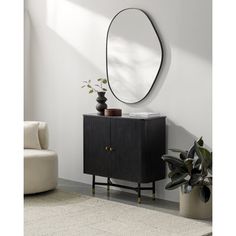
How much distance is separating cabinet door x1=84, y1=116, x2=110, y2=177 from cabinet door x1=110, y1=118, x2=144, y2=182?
0.08 metres

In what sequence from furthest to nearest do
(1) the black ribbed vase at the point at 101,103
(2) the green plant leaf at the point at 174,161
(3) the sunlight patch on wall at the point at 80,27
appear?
(3) the sunlight patch on wall at the point at 80,27 < (1) the black ribbed vase at the point at 101,103 < (2) the green plant leaf at the point at 174,161

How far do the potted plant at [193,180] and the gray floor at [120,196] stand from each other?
262 millimetres

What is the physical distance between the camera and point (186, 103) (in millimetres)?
4391

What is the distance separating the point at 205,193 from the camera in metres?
3.76

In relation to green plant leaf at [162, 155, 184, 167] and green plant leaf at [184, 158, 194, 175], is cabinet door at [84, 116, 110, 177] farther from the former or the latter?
green plant leaf at [184, 158, 194, 175]

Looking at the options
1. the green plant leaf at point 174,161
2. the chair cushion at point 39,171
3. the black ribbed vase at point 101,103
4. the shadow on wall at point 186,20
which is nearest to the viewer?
the green plant leaf at point 174,161

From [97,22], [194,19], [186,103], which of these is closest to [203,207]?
[186,103]

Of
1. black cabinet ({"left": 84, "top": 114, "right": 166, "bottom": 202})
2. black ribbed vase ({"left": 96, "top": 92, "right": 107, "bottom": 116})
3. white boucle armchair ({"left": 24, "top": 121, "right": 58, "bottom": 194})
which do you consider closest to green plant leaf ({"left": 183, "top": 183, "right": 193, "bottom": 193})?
black cabinet ({"left": 84, "top": 114, "right": 166, "bottom": 202})

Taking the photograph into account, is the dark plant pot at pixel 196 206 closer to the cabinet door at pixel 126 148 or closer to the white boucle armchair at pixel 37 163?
the cabinet door at pixel 126 148

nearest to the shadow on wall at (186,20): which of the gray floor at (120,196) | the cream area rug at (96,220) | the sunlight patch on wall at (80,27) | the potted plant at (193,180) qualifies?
the sunlight patch on wall at (80,27)

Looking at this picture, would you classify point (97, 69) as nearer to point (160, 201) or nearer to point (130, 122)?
point (130, 122)

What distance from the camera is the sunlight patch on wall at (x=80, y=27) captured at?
5.09m
